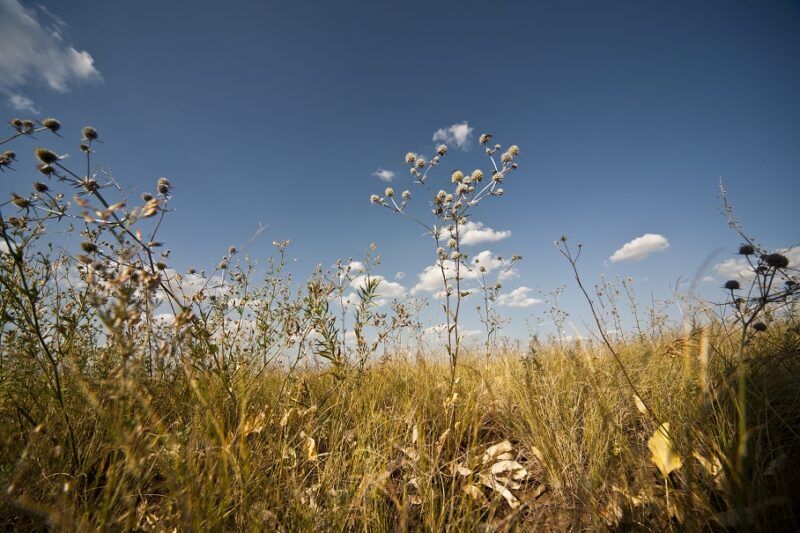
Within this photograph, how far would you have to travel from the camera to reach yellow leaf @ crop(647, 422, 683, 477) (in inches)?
63.2

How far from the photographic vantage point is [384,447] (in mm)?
2074

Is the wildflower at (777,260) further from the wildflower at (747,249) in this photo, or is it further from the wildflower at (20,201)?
the wildflower at (20,201)

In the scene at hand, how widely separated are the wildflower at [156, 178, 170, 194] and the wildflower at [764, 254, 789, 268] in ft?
11.5

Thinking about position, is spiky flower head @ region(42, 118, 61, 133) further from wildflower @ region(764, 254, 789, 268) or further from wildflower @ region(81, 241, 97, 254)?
wildflower @ region(764, 254, 789, 268)

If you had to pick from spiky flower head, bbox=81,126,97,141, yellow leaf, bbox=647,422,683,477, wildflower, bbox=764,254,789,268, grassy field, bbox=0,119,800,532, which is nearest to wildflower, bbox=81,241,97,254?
grassy field, bbox=0,119,800,532

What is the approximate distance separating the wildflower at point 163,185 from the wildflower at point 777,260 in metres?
3.49

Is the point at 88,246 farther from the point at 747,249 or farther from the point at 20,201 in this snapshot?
the point at 747,249

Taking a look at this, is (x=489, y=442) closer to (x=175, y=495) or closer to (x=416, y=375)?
(x=416, y=375)

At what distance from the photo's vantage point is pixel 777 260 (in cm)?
176

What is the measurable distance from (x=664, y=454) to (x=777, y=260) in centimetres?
118

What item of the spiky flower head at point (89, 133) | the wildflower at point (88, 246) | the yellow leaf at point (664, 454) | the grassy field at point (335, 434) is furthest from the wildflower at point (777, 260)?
the spiky flower head at point (89, 133)

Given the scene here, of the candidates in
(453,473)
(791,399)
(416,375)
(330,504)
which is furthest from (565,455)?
(416,375)

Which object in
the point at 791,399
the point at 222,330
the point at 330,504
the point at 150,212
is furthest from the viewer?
the point at 222,330

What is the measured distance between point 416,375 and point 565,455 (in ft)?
5.48
